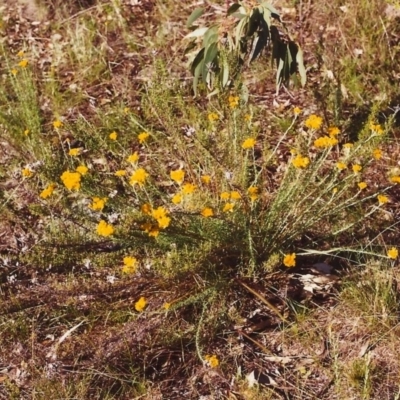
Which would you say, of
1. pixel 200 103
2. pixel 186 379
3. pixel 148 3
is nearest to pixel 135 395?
pixel 186 379

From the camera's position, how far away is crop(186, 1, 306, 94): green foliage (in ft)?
9.20

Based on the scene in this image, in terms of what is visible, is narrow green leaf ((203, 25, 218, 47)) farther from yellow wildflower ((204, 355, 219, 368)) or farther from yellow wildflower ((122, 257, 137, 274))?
yellow wildflower ((204, 355, 219, 368))

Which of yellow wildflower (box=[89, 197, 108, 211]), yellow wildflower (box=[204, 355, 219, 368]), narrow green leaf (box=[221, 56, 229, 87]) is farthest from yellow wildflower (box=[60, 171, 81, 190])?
narrow green leaf (box=[221, 56, 229, 87])

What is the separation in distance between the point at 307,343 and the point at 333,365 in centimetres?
15

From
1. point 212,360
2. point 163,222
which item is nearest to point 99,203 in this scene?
point 163,222

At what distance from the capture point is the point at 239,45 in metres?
3.00

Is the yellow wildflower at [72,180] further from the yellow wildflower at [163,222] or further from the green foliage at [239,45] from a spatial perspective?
the green foliage at [239,45]

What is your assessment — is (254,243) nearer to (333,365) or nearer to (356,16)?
(333,365)

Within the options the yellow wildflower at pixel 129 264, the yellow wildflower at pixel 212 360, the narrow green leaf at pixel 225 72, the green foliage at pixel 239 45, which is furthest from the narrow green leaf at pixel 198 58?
the yellow wildflower at pixel 212 360

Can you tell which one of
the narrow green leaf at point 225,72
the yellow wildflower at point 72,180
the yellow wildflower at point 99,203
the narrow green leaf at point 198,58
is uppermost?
the narrow green leaf at point 198,58

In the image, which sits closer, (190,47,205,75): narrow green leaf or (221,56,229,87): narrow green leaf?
(221,56,229,87): narrow green leaf

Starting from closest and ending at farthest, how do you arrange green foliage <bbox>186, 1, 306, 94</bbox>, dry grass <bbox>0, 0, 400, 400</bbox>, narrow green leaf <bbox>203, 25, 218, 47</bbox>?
dry grass <bbox>0, 0, 400, 400</bbox>, green foliage <bbox>186, 1, 306, 94</bbox>, narrow green leaf <bbox>203, 25, 218, 47</bbox>

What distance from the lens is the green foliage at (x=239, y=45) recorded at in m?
2.80

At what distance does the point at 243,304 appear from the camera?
273 cm
